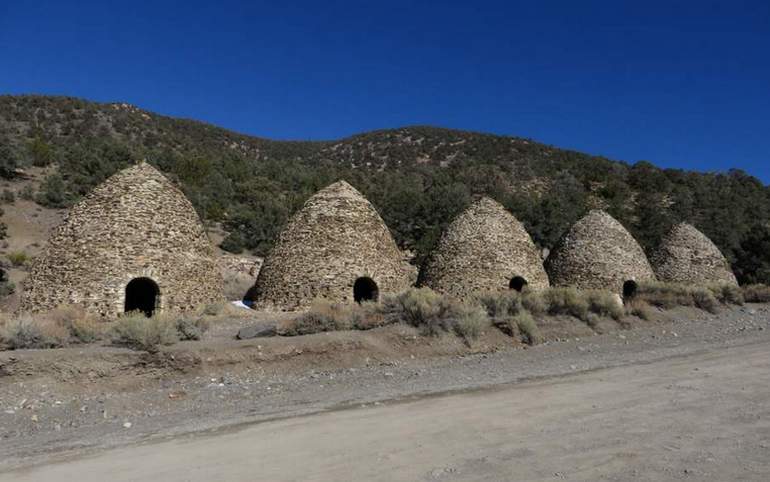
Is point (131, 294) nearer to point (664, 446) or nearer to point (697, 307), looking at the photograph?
point (664, 446)


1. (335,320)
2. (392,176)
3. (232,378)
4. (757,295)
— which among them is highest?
(392,176)

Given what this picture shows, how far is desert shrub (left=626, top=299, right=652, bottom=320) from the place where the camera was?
15.5m

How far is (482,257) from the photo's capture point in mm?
17047

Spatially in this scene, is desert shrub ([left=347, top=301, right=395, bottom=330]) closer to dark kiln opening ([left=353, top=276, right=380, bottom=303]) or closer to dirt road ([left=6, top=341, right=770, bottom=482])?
dark kiln opening ([left=353, top=276, right=380, bottom=303])

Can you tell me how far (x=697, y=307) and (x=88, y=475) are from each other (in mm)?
17646

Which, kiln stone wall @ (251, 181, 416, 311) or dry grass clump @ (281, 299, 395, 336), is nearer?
dry grass clump @ (281, 299, 395, 336)

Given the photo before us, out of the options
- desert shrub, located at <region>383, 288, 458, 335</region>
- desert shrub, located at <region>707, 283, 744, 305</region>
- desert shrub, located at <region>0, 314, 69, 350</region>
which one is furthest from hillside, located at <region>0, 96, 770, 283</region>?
desert shrub, located at <region>0, 314, 69, 350</region>

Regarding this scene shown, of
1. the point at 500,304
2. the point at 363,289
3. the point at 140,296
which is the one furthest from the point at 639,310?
the point at 140,296

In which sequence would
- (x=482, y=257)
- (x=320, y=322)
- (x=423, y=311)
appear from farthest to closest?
(x=482, y=257) < (x=423, y=311) < (x=320, y=322)

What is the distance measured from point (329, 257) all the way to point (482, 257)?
4653 mm

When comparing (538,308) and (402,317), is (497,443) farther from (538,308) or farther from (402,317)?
(538,308)

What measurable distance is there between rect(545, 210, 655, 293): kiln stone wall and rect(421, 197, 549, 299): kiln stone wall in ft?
6.93

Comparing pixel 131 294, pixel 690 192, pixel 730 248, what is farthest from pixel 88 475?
pixel 690 192

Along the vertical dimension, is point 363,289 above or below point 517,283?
below
